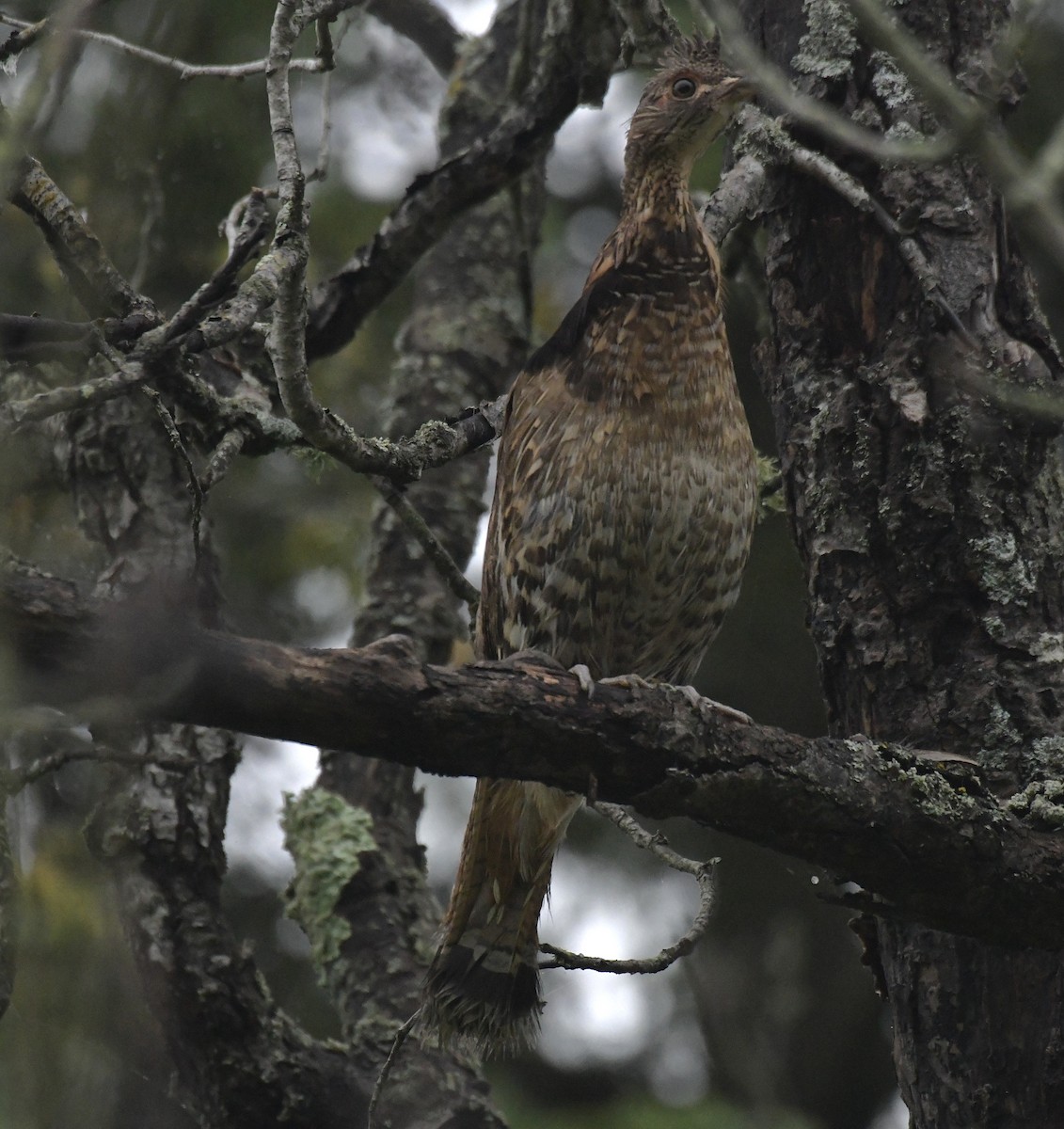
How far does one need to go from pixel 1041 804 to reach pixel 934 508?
0.85m

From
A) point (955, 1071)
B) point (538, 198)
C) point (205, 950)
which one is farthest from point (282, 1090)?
point (538, 198)

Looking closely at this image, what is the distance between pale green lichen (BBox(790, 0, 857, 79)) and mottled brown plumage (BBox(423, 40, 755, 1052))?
40 cm

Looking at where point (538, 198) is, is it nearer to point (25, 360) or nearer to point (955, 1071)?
point (25, 360)

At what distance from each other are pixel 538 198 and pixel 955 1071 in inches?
166

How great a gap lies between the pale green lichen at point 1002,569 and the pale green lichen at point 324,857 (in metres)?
2.38

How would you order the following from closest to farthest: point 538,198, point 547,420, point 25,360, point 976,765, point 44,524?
point 976,765
point 25,360
point 547,420
point 44,524
point 538,198

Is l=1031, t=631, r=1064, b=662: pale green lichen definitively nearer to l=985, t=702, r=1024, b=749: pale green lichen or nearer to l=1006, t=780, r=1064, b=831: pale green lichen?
l=985, t=702, r=1024, b=749: pale green lichen

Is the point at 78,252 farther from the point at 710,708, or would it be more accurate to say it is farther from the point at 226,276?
the point at 710,708

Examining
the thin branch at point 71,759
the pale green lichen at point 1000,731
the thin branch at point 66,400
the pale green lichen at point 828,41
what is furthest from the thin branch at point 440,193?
the pale green lichen at point 1000,731

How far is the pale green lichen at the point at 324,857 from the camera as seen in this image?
493 centimetres

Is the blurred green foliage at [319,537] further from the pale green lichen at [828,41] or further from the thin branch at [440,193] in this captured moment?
the pale green lichen at [828,41]

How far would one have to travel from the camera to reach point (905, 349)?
378cm

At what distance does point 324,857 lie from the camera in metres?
4.95

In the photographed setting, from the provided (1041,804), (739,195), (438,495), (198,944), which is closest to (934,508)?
(1041,804)
